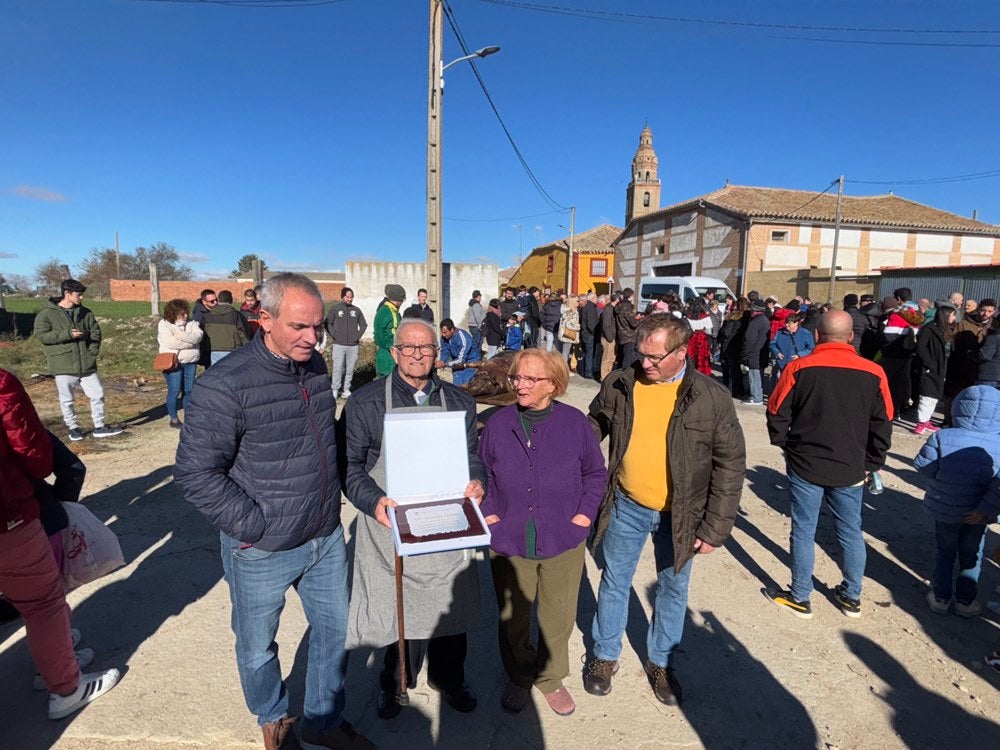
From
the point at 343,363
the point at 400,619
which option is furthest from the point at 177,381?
the point at 400,619

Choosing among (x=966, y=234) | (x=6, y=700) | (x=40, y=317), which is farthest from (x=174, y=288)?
(x=966, y=234)

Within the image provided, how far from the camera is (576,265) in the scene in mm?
43531

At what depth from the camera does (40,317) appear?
226 inches

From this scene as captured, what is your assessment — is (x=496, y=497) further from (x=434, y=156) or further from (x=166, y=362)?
(x=434, y=156)

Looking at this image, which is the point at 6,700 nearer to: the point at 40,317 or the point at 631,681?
the point at 631,681

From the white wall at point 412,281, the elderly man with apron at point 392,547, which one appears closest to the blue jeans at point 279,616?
the elderly man with apron at point 392,547

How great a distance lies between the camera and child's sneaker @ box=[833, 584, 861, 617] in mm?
3332

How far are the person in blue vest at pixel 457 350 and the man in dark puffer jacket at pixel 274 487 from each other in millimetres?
4936

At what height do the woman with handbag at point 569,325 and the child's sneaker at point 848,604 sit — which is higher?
the woman with handbag at point 569,325

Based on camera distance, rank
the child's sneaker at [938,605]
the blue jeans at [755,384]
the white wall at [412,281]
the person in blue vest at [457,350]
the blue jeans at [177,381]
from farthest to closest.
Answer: the white wall at [412,281] < the blue jeans at [755,384] < the person in blue vest at [457,350] < the blue jeans at [177,381] < the child's sneaker at [938,605]

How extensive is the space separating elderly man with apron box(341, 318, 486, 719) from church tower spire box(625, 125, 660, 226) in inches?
2254

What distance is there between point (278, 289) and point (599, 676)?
236 cm

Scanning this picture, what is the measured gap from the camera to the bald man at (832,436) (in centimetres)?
307

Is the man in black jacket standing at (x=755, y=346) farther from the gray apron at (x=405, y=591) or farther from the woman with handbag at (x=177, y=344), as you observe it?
the woman with handbag at (x=177, y=344)
